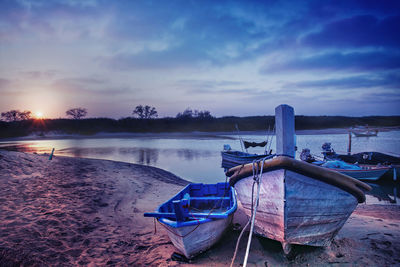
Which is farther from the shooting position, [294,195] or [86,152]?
[86,152]

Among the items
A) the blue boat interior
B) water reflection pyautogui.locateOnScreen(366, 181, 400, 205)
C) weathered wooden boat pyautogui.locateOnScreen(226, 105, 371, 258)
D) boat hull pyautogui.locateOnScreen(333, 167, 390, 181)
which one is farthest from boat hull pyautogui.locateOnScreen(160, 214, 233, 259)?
boat hull pyautogui.locateOnScreen(333, 167, 390, 181)

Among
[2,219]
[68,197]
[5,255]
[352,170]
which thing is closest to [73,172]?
[68,197]

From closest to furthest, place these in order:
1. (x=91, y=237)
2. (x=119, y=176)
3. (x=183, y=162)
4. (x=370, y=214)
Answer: (x=91, y=237), (x=370, y=214), (x=119, y=176), (x=183, y=162)

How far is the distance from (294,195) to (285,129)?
1.13m

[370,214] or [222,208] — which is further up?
[222,208]

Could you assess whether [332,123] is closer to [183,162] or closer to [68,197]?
[183,162]

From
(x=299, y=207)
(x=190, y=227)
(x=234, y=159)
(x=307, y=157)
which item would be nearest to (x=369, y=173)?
(x=307, y=157)

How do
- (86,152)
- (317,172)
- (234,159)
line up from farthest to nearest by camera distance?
(86,152) < (234,159) < (317,172)

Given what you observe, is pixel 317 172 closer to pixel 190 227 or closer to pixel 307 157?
pixel 190 227

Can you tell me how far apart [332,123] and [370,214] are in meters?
82.2

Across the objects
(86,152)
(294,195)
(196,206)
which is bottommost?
(86,152)

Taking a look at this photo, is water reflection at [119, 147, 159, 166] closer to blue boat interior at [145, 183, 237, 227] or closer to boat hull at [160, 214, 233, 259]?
blue boat interior at [145, 183, 237, 227]

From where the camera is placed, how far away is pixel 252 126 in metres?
75.9

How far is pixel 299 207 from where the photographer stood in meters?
3.89
